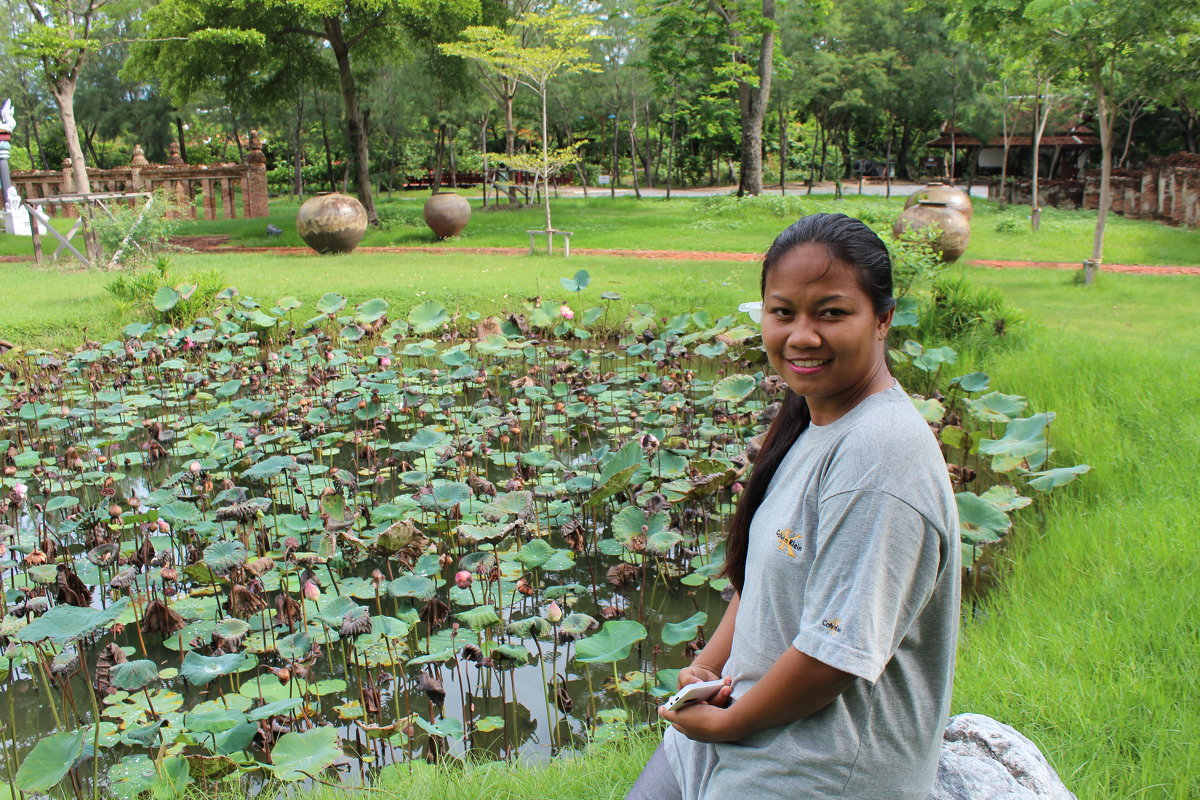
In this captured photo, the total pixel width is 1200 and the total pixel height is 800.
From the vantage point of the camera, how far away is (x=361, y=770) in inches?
106

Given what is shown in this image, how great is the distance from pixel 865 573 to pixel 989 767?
0.71 meters

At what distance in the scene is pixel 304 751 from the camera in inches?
89.3

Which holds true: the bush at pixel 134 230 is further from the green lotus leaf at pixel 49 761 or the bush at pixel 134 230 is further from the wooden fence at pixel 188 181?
the green lotus leaf at pixel 49 761

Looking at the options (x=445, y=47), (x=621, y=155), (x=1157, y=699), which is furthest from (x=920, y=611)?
(x=621, y=155)

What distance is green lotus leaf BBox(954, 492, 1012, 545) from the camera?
3225mm

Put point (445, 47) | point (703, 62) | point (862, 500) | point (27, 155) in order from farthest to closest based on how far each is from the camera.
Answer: point (27, 155)
point (703, 62)
point (445, 47)
point (862, 500)

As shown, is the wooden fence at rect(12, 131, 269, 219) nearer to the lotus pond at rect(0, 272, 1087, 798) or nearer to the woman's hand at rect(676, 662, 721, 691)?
the lotus pond at rect(0, 272, 1087, 798)

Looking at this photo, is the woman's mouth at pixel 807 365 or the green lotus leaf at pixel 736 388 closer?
the woman's mouth at pixel 807 365

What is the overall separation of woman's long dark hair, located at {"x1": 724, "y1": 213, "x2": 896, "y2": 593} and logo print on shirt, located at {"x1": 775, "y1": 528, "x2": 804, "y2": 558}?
21cm

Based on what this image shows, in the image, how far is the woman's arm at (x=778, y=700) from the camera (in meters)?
1.19

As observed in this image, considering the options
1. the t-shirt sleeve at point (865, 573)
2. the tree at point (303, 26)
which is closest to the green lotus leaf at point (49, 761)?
the t-shirt sleeve at point (865, 573)

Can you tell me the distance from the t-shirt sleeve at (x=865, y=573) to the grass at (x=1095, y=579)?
1280mm

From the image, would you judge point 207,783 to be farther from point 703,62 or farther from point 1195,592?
point 703,62

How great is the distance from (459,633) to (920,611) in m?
2.19
